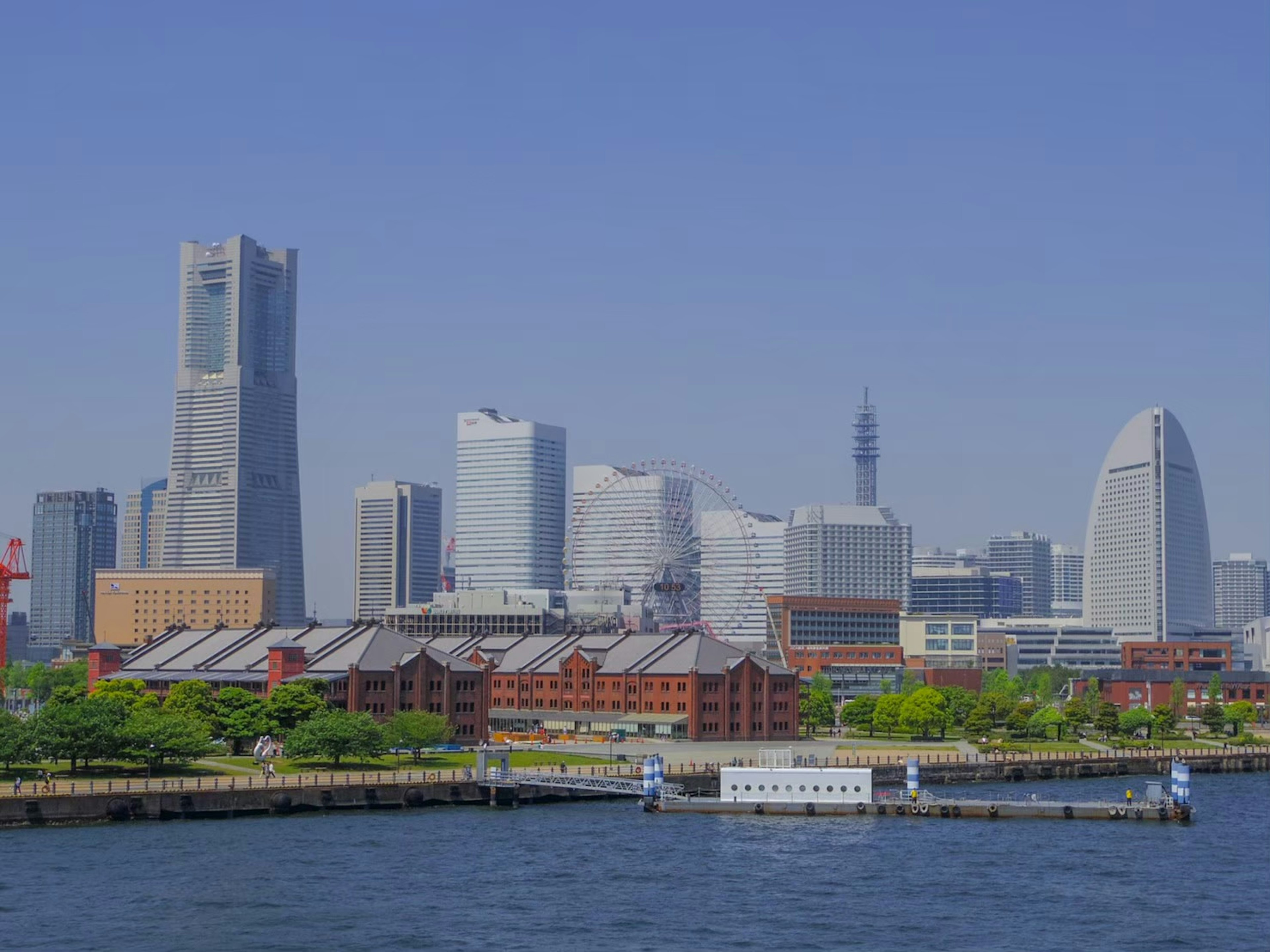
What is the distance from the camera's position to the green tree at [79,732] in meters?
128

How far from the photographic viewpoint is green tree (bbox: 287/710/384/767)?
136 meters

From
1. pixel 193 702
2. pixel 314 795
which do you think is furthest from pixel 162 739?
pixel 193 702

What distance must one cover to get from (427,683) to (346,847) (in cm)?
6296

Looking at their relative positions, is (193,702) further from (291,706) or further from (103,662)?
(103,662)

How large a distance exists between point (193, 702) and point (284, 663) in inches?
634

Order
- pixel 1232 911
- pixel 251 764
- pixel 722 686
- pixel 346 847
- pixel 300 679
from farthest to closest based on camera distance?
1. pixel 722 686
2. pixel 300 679
3. pixel 251 764
4. pixel 346 847
5. pixel 1232 911

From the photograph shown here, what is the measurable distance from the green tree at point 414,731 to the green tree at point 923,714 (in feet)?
195

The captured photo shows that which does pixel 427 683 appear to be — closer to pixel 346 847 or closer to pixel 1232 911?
pixel 346 847

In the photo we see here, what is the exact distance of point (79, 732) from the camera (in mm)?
128125

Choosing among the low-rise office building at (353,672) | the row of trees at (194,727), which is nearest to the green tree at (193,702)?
the row of trees at (194,727)

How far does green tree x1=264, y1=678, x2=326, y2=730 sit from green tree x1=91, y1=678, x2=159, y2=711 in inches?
409

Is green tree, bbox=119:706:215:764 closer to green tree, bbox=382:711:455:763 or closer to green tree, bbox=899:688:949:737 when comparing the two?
green tree, bbox=382:711:455:763

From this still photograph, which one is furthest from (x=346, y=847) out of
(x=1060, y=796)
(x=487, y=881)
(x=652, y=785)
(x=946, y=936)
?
(x=1060, y=796)

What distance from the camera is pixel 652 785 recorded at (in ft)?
424
